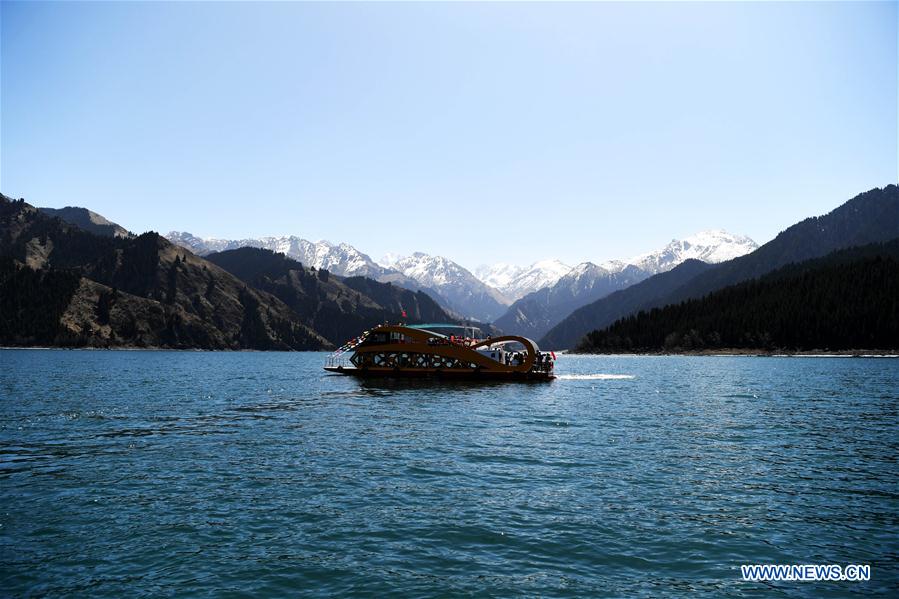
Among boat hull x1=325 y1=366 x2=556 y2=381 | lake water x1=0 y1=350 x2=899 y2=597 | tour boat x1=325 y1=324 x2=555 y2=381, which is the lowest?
lake water x1=0 y1=350 x2=899 y2=597

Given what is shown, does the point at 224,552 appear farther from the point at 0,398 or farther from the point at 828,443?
the point at 0,398

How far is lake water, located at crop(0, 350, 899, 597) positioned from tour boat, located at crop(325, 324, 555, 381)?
143ft

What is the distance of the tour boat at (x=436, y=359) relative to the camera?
91.1 metres

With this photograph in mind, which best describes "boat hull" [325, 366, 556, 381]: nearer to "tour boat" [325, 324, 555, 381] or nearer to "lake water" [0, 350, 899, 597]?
"tour boat" [325, 324, 555, 381]

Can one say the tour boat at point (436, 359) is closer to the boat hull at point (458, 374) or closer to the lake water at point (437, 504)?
the boat hull at point (458, 374)

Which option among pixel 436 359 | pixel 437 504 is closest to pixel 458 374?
pixel 436 359

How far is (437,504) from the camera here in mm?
21969

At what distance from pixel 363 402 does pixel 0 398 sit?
125 ft

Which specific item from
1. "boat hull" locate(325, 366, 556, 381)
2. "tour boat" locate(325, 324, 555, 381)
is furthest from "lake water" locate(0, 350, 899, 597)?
"tour boat" locate(325, 324, 555, 381)

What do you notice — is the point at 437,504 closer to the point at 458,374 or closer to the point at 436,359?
the point at 458,374

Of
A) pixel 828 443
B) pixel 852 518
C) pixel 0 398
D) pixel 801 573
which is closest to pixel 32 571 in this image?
pixel 801 573

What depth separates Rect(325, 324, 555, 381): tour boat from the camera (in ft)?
299

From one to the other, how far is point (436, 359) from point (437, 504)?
70.5 meters

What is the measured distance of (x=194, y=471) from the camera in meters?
27.0
